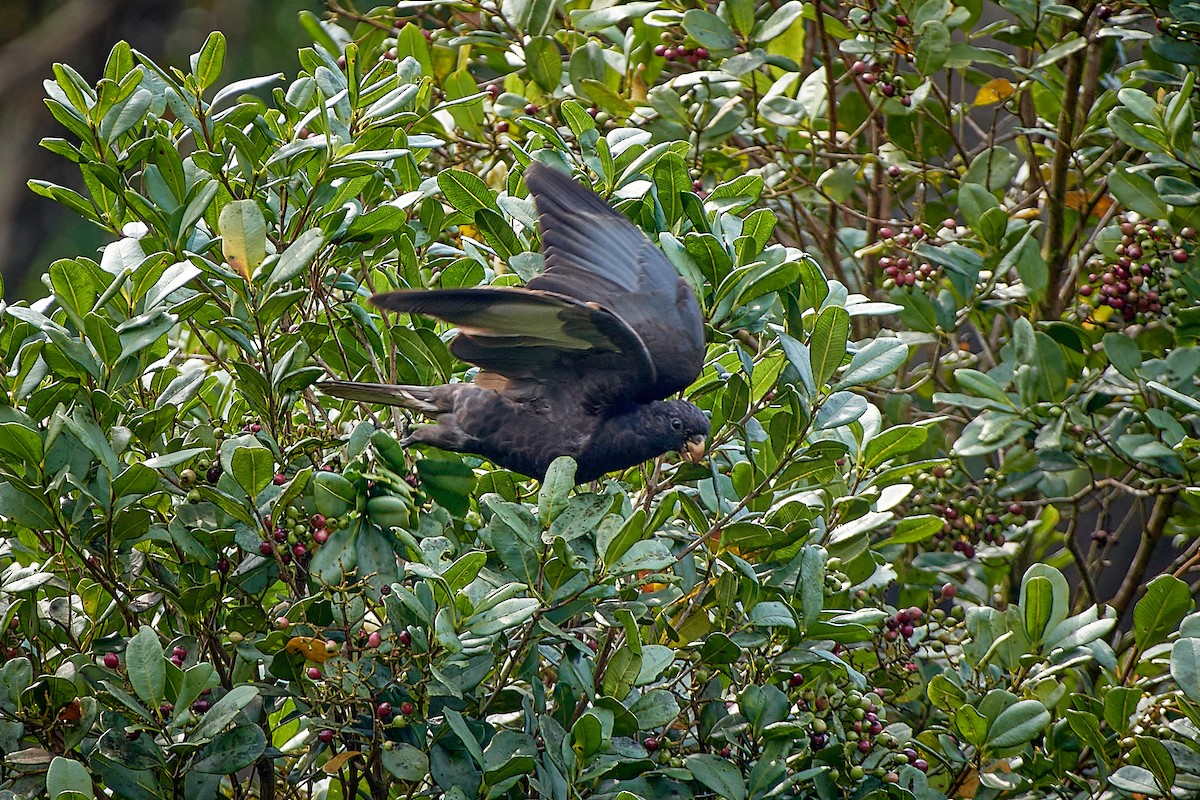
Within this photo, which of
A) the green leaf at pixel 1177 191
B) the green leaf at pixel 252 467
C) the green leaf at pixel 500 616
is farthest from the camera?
the green leaf at pixel 1177 191

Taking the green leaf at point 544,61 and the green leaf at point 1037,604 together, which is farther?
the green leaf at point 544,61

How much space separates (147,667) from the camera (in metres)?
1.58

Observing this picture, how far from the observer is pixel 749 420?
1884 mm

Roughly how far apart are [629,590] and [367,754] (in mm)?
475

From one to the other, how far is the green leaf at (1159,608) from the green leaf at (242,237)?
1559mm

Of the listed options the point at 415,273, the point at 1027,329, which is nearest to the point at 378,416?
the point at 415,273

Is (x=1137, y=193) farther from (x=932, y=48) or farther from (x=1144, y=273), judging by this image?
(x=932, y=48)

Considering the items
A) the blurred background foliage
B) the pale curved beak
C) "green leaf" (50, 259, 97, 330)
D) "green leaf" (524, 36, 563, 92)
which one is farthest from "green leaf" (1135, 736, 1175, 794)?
the blurred background foliage

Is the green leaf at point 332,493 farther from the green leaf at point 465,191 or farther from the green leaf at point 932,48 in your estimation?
the green leaf at point 932,48

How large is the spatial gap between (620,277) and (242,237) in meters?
0.68

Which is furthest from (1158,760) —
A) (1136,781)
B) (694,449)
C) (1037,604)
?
(694,449)

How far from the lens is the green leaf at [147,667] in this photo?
1.58 m

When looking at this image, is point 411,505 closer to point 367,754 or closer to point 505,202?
point 367,754

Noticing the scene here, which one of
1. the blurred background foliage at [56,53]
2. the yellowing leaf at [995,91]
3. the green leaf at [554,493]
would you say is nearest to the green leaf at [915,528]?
the green leaf at [554,493]
